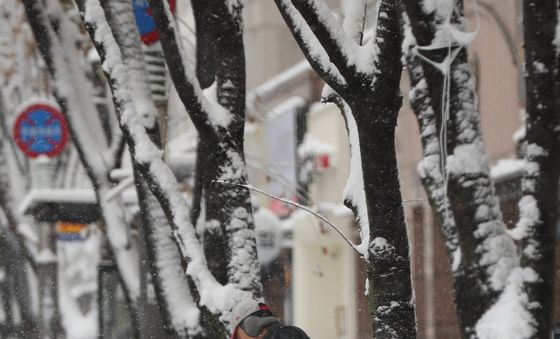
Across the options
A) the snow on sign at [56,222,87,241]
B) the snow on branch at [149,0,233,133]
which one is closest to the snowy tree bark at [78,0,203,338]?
the snow on branch at [149,0,233,133]

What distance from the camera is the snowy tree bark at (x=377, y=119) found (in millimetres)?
4355

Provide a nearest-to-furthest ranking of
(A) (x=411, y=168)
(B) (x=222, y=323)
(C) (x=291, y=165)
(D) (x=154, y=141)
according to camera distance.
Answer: (B) (x=222, y=323) < (D) (x=154, y=141) < (A) (x=411, y=168) < (C) (x=291, y=165)

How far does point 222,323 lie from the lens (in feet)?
17.9

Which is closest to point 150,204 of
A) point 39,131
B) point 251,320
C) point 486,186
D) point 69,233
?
point 251,320

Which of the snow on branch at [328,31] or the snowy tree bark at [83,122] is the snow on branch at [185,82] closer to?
the snow on branch at [328,31]

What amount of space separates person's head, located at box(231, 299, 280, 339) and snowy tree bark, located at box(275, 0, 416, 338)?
1.70 ft

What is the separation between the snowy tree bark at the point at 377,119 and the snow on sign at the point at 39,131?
354 inches

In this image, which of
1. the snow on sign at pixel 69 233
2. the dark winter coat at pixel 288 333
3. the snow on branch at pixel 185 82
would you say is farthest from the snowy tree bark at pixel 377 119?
the snow on sign at pixel 69 233

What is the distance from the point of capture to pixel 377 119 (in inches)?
174

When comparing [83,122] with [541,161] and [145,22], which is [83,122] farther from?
[541,161]

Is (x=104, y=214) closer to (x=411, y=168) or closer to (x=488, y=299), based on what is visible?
(x=488, y=299)

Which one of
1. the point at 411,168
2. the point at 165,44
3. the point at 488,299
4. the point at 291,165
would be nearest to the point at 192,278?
the point at 165,44

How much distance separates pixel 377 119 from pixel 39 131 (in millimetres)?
9528

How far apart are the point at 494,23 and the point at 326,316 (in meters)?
9.41
